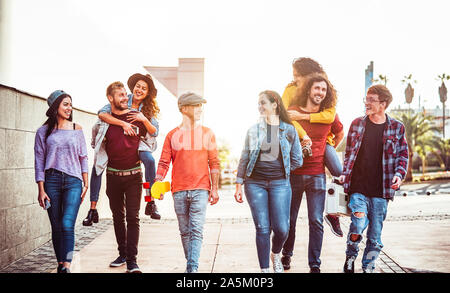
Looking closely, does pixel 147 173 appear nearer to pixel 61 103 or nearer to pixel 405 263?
pixel 61 103

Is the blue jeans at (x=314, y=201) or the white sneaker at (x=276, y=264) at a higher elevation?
the blue jeans at (x=314, y=201)

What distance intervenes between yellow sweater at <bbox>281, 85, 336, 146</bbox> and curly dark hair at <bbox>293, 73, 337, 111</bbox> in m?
0.05

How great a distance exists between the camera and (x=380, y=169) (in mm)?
4387

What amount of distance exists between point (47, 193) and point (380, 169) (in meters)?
2.98

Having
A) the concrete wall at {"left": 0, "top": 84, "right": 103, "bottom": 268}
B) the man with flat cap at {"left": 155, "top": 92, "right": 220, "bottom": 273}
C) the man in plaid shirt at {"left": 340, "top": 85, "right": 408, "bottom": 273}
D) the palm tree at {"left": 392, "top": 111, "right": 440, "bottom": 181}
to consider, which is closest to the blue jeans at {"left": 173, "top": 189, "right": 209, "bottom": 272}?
the man with flat cap at {"left": 155, "top": 92, "right": 220, "bottom": 273}

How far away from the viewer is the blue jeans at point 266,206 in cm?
423

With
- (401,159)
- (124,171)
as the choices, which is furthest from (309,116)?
(124,171)

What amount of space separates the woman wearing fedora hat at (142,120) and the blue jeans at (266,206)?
103 centimetres

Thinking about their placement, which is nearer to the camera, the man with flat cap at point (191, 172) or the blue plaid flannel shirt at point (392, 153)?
the man with flat cap at point (191, 172)

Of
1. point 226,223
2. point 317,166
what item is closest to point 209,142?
point 317,166

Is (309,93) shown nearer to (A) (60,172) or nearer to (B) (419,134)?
(A) (60,172)

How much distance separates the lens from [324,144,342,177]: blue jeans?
4656mm

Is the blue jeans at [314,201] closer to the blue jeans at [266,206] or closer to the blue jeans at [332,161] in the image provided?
the blue jeans at [332,161]

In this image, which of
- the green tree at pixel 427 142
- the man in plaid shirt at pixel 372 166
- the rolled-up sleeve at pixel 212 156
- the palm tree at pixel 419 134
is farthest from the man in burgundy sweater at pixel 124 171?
the green tree at pixel 427 142
